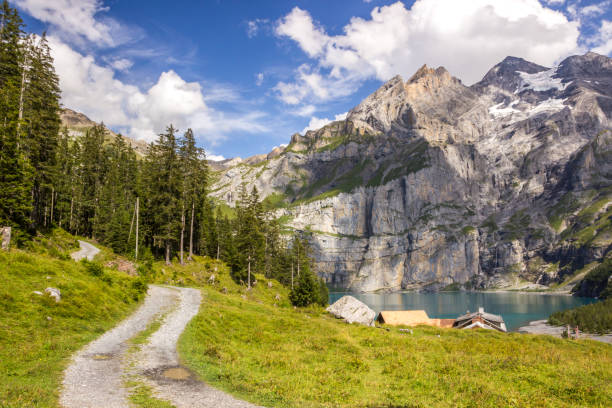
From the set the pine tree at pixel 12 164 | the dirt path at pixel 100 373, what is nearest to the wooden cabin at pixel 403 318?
the dirt path at pixel 100 373

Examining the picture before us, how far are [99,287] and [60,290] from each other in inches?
170

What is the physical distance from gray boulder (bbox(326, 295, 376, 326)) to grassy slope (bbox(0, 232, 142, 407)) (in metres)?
30.9

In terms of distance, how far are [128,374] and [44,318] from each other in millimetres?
6864

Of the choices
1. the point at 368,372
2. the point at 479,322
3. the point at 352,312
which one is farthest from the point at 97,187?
the point at 479,322

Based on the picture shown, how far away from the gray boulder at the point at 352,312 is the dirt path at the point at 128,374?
33230 mm

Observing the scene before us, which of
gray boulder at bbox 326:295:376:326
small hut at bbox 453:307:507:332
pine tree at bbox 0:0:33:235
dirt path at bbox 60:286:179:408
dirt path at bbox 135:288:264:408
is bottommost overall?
small hut at bbox 453:307:507:332

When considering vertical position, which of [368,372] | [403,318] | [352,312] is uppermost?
[368,372]

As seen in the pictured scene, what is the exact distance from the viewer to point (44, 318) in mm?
16578

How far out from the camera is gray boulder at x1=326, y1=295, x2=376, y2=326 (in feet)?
165

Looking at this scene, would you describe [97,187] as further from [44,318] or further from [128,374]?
[128,374]

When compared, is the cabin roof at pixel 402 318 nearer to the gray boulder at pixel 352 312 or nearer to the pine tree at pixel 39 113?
the gray boulder at pixel 352 312

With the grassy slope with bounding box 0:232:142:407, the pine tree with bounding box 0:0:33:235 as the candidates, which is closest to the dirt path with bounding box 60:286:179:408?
the grassy slope with bounding box 0:232:142:407

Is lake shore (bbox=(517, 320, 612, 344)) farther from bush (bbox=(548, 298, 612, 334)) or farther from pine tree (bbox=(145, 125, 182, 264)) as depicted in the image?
pine tree (bbox=(145, 125, 182, 264))

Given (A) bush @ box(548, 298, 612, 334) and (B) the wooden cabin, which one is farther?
(A) bush @ box(548, 298, 612, 334)
